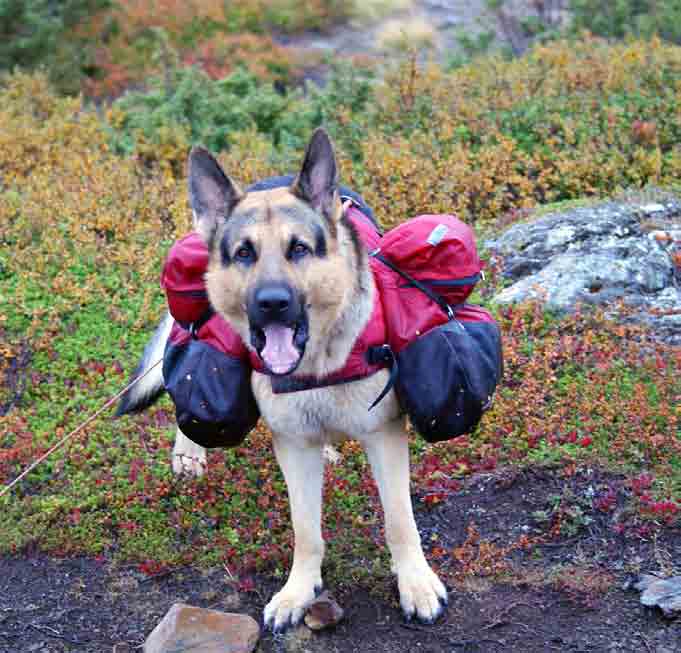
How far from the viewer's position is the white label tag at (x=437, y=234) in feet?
15.8

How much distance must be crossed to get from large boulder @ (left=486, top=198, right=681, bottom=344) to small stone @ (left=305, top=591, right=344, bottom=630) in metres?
3.25

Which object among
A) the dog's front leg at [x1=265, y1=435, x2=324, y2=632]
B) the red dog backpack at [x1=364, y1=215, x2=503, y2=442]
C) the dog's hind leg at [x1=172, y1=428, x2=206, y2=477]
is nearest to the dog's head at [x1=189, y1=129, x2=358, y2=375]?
the red dog backpack at [x1=364, y1=215, x2=503, y2=442]

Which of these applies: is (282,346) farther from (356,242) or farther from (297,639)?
(297,639)

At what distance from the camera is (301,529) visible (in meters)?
4.97

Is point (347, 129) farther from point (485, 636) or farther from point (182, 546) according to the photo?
point (485, 636)

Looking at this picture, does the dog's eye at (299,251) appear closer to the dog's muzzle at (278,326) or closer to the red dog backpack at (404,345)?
the dog's muzzle at (278,326)

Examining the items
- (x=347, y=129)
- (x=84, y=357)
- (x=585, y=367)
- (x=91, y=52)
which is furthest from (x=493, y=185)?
(x=91, y=52)

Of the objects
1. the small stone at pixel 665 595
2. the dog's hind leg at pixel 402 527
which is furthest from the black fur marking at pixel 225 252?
the small stone at pixel 665 595

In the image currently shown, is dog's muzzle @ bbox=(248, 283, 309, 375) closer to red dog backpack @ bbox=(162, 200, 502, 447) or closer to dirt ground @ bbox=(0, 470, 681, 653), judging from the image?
red dog backpack @ bbox=(162, 200, 502, 447)

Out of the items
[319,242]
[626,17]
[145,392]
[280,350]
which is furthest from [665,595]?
[626,17]

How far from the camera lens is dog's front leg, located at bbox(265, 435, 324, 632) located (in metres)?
4.86

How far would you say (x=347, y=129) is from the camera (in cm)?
1034

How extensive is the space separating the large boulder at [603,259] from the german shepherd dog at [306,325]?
9.55ft

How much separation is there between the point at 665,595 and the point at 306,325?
2.18 metres
